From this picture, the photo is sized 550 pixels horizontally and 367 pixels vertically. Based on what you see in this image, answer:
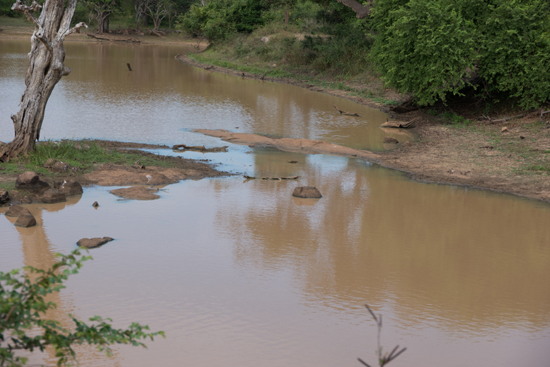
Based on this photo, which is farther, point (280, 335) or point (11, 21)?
point (11, 21)

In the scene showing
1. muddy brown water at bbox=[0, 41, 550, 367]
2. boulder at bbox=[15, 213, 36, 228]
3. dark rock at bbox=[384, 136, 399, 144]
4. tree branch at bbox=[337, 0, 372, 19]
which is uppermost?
tree branch at bbox=[337, 0, 372, 19]

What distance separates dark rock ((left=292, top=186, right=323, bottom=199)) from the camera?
10203 mm

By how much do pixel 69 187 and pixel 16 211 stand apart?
4.38 ft

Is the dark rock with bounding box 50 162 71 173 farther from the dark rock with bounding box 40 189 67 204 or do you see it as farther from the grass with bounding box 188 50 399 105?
the grass with bounding box 188 50 399 105

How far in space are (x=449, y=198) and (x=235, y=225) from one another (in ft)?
14.7

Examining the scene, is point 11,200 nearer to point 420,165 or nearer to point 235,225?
point 235,225

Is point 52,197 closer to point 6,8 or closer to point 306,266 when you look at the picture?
point 306,266

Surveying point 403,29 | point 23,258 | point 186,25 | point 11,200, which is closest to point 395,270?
point 23,258

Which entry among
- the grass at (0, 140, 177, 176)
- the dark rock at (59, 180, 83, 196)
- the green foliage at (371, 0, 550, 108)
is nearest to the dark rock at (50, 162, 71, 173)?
the grass at (0, 140, 177, 176)

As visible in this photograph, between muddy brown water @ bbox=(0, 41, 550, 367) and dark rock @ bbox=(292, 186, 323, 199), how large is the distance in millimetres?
193

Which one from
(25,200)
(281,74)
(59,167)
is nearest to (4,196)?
(25,200)

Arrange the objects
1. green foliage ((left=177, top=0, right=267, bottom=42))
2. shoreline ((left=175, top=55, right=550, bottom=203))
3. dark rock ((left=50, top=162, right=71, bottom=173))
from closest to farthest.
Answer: dark rock ((left=50, top=162, right=71, bottom=173)) → shoreline ((left=175, top=55, right=550, bottom=203)) → green foliage ((left=177, top=0, right=267, bottom=42))

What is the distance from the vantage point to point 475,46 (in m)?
17.6

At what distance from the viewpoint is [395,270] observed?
24.1ft
